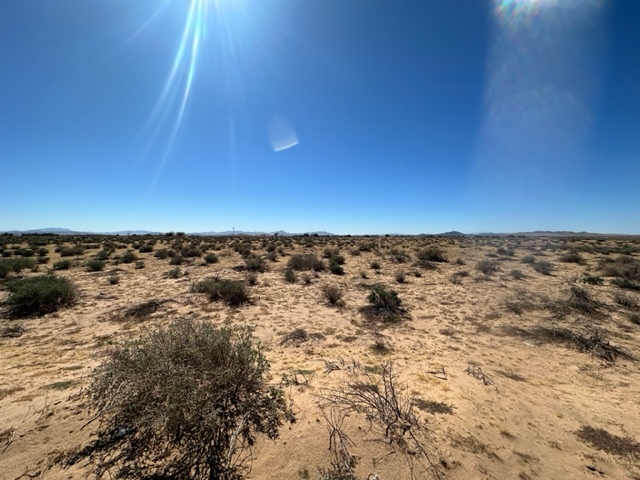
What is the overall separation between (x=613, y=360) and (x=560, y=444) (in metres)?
3.56

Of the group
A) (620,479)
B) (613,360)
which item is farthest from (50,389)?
(613,360)

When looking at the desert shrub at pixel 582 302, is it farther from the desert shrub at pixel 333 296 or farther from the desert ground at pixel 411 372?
the desert shrub at pixel 333 296

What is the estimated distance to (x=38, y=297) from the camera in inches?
311

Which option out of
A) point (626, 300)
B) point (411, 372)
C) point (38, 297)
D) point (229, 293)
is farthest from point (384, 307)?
point (38, 297)

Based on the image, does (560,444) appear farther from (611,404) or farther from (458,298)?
(458,298)

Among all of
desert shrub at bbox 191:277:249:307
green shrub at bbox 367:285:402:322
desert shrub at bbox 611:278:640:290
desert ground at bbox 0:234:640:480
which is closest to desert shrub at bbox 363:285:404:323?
green shrub at bbox 367:285:402:322

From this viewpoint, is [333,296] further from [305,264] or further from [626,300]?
[626,300]

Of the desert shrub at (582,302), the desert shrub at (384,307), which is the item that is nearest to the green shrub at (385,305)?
the desert shrub at (384,307)

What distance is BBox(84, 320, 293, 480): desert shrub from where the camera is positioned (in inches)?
110

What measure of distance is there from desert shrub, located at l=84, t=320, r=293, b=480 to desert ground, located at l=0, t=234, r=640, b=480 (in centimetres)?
21

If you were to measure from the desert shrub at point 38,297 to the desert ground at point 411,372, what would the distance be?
395 mm

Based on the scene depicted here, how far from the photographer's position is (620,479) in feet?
9.43

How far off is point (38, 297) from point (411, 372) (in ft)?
33.9

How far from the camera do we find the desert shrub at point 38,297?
7.70 meters
